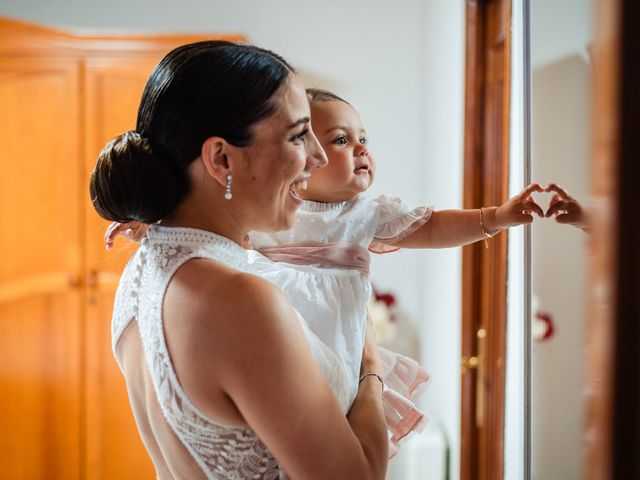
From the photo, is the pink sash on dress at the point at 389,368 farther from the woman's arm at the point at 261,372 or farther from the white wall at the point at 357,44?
the white wall at the point at 357,44

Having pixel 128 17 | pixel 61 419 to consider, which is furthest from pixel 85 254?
pixel 128 17

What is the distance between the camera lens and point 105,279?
9.88ft

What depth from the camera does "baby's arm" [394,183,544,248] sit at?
1111 millimetres

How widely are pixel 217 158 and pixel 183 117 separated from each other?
0.07 meters

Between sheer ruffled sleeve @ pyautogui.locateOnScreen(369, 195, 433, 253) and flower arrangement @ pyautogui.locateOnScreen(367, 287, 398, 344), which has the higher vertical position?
sheer ruffled sleeve @ pyautogui.locateOnScreen(369, 195, 433, 253)

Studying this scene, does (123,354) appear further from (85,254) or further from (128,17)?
(128,17)

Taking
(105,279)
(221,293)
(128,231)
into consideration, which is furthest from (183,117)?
(105,279)

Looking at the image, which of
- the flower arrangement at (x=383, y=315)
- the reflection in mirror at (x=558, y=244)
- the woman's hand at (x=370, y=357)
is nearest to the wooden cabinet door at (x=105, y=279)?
the flower arrangement at (x=383, y=315)

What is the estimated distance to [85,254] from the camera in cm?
302

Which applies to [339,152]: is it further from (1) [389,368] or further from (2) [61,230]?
(2) [61,230]

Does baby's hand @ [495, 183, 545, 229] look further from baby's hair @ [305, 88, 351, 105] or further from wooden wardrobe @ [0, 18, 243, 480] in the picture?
wooden wardrobe @ [0, 18, 243, 480]

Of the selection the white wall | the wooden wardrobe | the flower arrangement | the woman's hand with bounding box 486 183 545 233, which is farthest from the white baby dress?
the white wall

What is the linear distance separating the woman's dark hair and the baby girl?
0.88 feet

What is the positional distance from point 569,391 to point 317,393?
1.39ft
